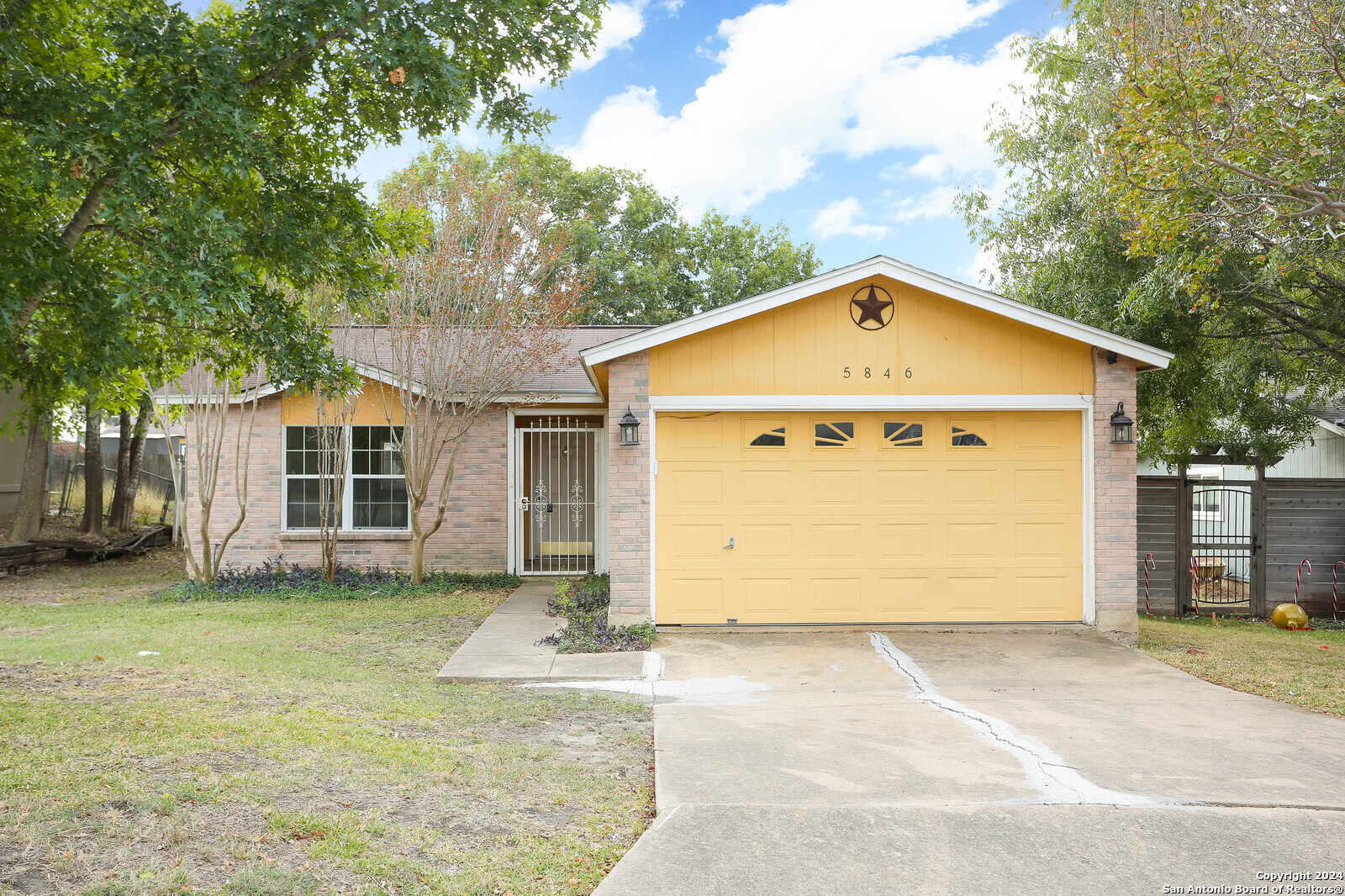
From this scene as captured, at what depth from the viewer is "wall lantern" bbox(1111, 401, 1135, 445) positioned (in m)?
8.62

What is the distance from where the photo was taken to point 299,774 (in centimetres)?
462

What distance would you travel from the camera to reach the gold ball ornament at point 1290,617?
10344mm

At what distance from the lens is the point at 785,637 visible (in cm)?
862

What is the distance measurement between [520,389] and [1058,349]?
7.35 m

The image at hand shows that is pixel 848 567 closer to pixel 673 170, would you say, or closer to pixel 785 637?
pixel 785 637

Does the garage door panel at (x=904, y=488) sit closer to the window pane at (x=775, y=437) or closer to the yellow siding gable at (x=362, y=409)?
A: the window pane at (x=775, y=437)

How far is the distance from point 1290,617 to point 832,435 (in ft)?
20.7

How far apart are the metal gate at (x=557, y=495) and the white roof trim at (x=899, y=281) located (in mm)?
4694

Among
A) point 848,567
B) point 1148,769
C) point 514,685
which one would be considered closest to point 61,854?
point 514,685

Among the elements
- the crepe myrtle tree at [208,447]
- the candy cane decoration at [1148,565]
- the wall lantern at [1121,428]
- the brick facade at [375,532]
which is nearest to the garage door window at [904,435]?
the wall lantern at [1121,428]

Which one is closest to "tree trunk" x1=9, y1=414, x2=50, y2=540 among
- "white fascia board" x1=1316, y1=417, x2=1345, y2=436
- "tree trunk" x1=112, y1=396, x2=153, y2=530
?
"tree trunk" x1=112, y1=396, x2=153, y2=530

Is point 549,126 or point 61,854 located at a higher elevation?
point 549,126

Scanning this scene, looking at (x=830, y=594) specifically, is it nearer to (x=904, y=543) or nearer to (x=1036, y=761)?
(x=904, y=543)

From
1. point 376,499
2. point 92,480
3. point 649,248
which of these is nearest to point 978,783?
point 376,499
